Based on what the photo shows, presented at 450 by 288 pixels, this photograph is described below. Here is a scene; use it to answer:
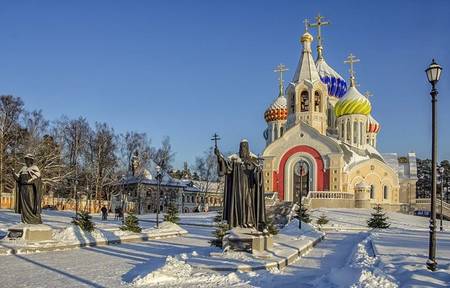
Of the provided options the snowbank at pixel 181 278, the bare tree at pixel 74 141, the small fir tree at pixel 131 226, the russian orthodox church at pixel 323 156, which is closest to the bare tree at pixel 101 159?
the bare tree at pixel 74 141

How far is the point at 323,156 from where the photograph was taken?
4169 centimetres

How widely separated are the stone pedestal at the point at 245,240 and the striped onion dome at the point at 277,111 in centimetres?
4081

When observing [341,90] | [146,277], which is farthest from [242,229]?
[341,90]

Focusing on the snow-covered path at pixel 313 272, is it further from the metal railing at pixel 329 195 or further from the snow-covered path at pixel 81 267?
the metal railing at pixel 329 195

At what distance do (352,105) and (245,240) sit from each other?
36787mm

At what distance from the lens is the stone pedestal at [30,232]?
14070mm

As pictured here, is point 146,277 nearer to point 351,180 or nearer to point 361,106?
point 351,180

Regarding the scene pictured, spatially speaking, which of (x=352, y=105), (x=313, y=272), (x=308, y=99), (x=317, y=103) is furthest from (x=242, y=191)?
(x=352, y=105)

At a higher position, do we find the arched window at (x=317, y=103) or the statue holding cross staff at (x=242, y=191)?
the arched window at (x=317, y=103)

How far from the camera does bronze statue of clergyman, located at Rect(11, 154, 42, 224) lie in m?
14.4

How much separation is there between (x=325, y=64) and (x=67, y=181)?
99.4 ft

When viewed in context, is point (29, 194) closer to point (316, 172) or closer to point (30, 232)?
point (30, 232)

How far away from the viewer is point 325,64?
53375 mm

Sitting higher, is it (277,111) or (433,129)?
(277,111)
